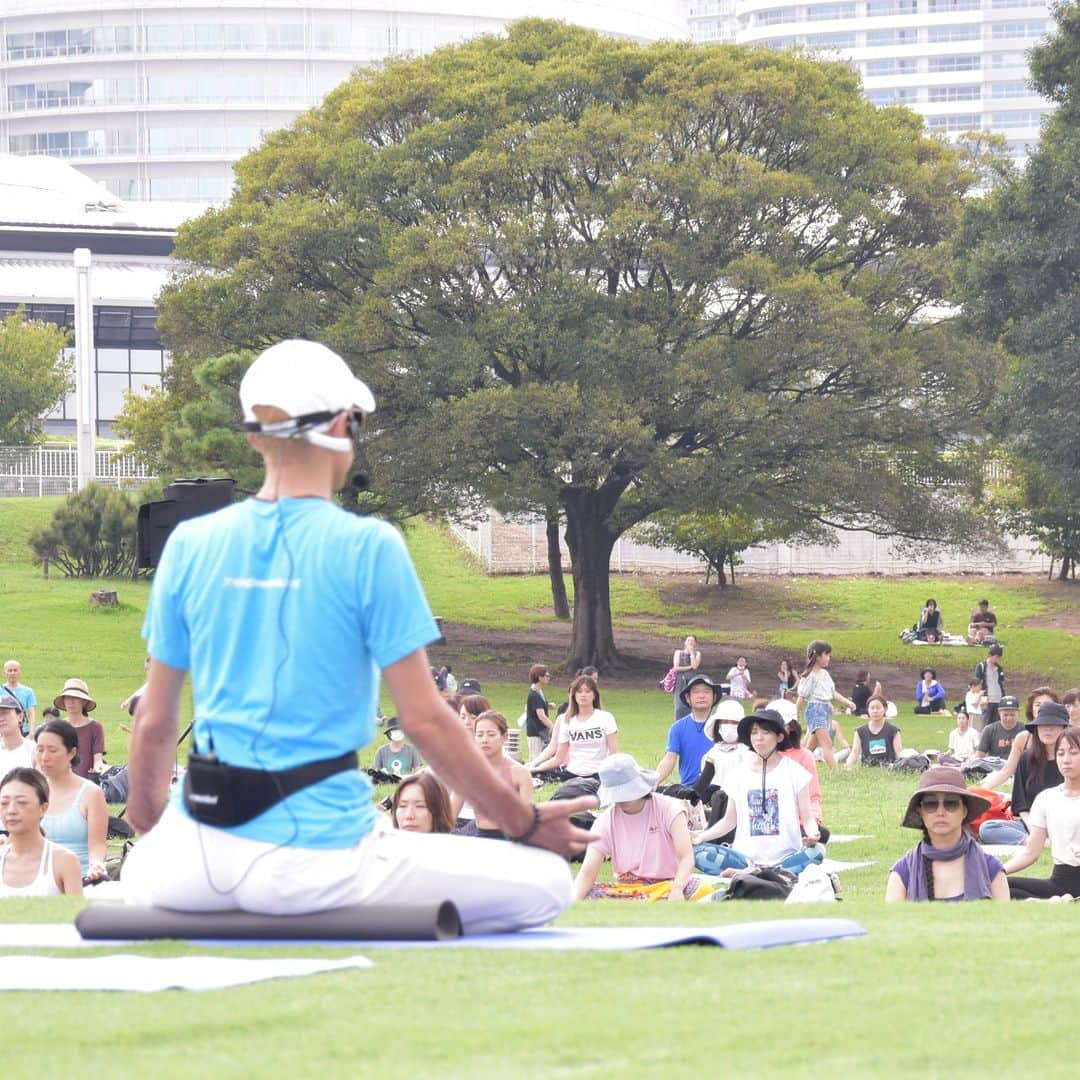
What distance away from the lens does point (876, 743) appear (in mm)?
21656

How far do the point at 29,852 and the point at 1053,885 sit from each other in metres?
5.36

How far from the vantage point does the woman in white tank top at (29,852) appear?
852 cm

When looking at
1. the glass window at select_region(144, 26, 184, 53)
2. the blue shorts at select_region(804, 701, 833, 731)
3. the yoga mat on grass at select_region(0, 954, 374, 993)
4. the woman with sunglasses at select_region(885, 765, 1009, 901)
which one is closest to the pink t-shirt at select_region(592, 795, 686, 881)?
the woman with sunglasses at select_region(885, 765, 1009, 901)

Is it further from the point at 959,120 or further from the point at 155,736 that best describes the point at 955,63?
the point at 155,736

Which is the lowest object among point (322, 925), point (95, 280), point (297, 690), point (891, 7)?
point (322, 925)

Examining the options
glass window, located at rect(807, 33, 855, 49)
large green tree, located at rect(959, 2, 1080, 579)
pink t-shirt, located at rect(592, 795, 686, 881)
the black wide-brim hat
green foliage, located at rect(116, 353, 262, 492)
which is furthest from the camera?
glass window, located at rect(807, 33, 855, 49)

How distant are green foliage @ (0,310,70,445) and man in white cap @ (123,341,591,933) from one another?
5961cm

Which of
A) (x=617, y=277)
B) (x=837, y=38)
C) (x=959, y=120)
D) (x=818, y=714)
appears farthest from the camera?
(x=837, y=38)

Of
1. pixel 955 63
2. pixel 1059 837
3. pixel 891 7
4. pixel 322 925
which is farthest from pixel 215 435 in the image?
pixel 891 7

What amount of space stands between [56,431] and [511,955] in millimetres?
81089

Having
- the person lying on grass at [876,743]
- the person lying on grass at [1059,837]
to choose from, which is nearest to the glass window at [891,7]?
the person lying on grass at [876,743]

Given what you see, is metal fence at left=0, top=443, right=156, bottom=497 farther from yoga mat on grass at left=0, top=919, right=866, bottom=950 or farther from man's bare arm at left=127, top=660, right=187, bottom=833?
man's bare arm at left=127, top=660, right=187, bottom=833

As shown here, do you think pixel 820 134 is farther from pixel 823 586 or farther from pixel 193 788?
pixel 193 788

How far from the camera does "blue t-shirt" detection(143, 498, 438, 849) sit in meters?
4.36
